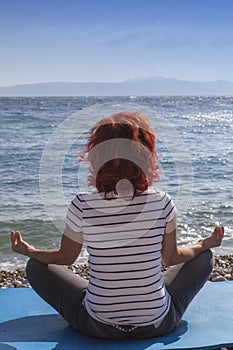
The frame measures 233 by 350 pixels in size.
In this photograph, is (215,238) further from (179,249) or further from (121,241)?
(121,241)

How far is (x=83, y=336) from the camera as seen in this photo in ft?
10.0

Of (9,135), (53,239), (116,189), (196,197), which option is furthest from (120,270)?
(9,135)

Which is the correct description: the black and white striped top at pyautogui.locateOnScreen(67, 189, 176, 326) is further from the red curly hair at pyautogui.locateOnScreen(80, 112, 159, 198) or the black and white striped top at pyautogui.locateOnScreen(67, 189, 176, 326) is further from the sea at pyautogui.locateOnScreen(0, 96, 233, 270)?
the sea at pyautogui.locateOnScreen(0, 96, 233, 270)

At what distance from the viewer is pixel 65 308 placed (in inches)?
121

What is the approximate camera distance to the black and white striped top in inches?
108

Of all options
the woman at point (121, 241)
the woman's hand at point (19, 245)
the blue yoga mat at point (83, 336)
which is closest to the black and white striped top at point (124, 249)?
the woman at point (121, 241)

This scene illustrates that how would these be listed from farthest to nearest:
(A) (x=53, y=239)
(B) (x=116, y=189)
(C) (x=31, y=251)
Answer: (A) (x=53, y=239)
(C) (x=31, y=251)
(B) (x=116, y=189)

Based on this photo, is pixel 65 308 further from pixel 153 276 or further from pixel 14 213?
pixel 14 213

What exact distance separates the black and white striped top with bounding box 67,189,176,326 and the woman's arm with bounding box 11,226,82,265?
7cm

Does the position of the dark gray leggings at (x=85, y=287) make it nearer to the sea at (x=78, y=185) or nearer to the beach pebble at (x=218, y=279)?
the sea at (x=78, y=185)

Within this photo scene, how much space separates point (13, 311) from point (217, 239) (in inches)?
50.9

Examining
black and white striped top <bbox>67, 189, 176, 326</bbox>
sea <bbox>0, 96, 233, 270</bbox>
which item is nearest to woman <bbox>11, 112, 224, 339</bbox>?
black and white striped top <bbox>67, 189, 176, 326</bbox>

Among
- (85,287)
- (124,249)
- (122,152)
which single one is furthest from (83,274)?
(122,152)

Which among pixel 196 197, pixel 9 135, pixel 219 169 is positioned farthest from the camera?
pixel 9 135
